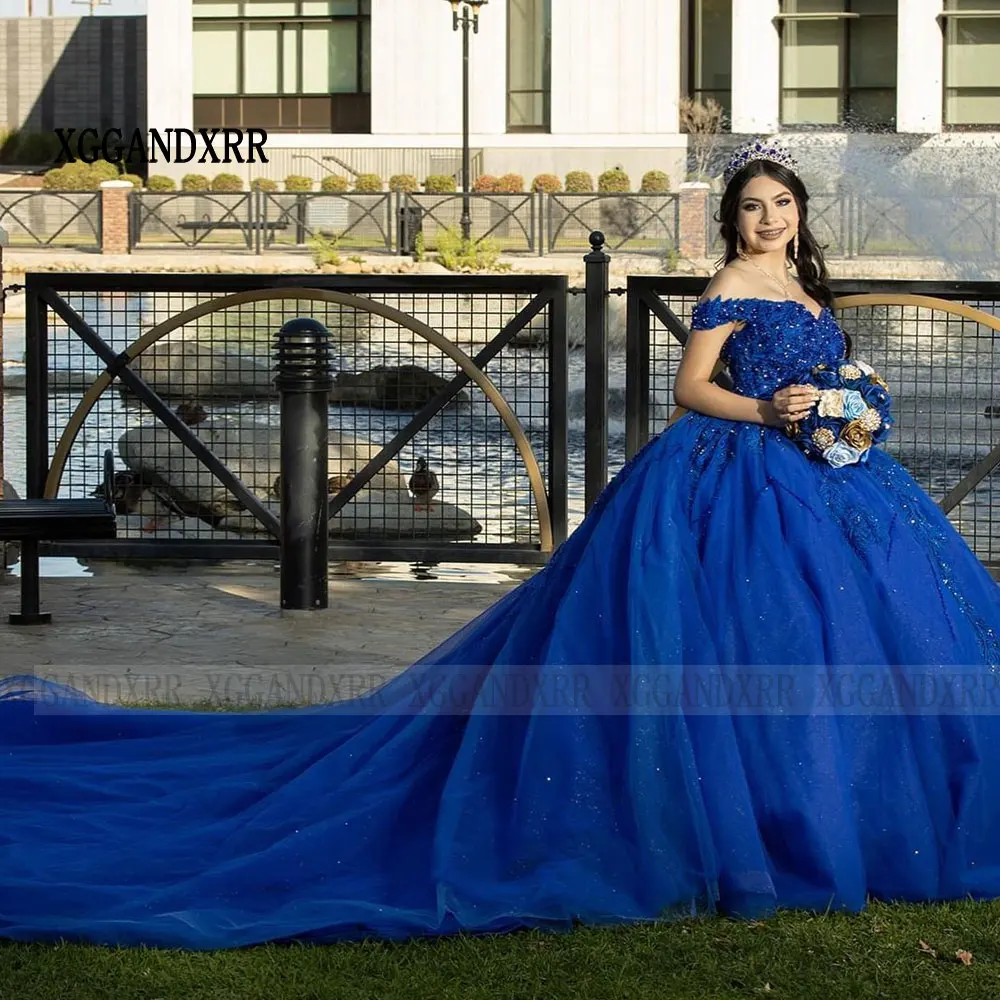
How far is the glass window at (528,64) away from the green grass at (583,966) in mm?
35782

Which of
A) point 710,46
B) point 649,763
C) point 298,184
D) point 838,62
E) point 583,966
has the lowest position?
point 583,966

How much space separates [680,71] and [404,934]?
36660 mm

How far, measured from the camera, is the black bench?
660 centimetres

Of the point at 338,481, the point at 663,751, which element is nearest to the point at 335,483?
the point at 338,481

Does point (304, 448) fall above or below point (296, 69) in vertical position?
below

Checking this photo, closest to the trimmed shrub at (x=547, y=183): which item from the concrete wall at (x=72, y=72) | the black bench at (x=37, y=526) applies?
the concrete wall at (x=72, y=72)

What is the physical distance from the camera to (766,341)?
4.52m

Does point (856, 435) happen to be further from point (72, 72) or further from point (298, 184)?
point (72, 72)

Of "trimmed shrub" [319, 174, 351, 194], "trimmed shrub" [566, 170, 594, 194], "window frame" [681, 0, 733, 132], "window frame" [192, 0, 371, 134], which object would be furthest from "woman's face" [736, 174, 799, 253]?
"window frame" [192, 0, 371, 134]

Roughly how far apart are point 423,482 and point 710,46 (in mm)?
32083

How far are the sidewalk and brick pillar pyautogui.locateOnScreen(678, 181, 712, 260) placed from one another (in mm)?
20729

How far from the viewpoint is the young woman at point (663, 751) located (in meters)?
3.72

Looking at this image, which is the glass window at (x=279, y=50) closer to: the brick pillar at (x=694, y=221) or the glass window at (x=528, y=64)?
the glass window at (x=528, y=64)

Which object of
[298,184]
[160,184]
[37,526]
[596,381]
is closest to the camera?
[37,526]
